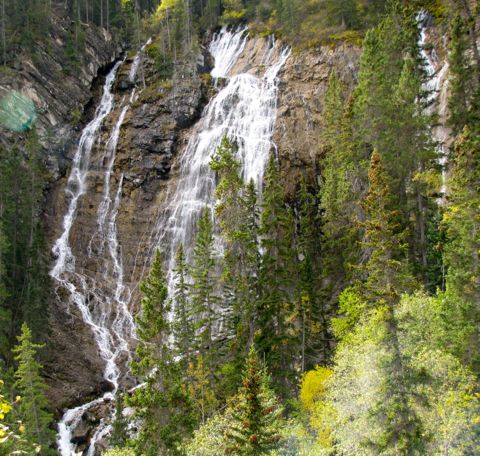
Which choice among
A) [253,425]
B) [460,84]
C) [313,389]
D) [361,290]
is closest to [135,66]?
[460,84]

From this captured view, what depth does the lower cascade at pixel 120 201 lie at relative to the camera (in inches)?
1512

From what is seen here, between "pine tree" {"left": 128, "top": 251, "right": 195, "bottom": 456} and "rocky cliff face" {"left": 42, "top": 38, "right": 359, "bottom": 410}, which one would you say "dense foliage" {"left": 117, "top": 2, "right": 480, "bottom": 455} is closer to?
"pine tree" {"left": 128, "top": 251, "right": 195, "bottom": 456}

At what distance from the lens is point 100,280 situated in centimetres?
4391

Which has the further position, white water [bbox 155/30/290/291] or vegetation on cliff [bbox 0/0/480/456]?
white water [bbox 155/30/290/291]

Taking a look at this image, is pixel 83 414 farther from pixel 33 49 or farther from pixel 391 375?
pixel 33 49

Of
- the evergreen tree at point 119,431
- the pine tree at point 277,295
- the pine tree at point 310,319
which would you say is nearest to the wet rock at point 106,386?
the evergreen tree at point 119,431

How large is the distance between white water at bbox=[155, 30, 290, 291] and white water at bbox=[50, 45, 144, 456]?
187 inches

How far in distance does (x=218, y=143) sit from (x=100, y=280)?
16.5m

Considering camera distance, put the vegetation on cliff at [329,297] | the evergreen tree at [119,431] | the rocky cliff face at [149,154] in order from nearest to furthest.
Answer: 1. the vegetation on cliff at [329,297]
2. the evergreen tree at [119,431]
3. the rocky cliff face at [149,154]

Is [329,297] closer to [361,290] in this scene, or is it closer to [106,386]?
[361,290]

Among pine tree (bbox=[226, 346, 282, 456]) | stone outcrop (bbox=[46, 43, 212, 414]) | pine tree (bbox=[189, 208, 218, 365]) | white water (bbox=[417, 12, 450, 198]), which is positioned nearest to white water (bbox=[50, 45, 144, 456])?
stone outcrop (bbox=[46, 43, 212, 414])

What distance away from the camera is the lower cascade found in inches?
1512

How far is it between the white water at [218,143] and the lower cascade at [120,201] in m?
0.09

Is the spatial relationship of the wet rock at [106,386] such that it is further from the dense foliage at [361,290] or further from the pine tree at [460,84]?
the pine tree at [460,84]
